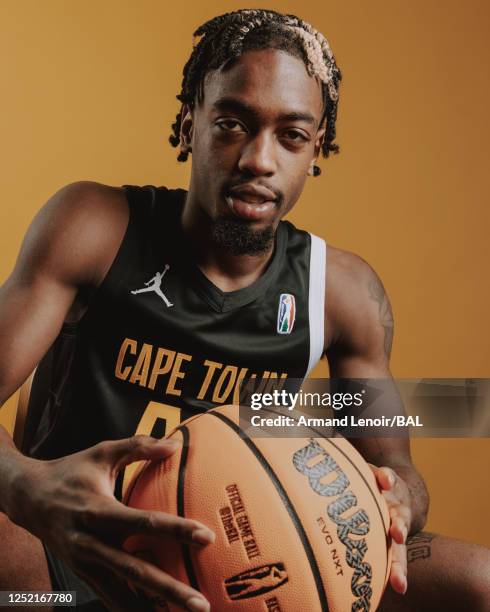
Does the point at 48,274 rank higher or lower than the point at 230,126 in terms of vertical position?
lower

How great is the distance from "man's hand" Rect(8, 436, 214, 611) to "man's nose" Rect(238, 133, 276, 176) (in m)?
0.52

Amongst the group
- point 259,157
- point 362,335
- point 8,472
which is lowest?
point 8,472

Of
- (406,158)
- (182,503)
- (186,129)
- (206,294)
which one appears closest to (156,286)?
(206,294)

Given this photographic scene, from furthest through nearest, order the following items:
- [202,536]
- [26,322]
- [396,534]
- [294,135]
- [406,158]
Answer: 1. [406,158]
2. [294,135]
3. [26,322]
4. [396,534]
5. [202,536]

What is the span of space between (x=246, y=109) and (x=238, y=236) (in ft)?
0.65

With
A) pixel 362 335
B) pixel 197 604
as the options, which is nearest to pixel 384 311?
pixel 362 335

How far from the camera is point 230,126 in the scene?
1265mm

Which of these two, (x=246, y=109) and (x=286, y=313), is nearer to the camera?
(x=246, y=109)

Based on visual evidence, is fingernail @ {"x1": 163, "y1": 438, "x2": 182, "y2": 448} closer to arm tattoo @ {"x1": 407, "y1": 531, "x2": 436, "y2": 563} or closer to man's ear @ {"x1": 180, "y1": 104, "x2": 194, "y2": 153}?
arm tattoo @ {"x1": 407, "y1": 531, "x2": 436, "y2": 563}

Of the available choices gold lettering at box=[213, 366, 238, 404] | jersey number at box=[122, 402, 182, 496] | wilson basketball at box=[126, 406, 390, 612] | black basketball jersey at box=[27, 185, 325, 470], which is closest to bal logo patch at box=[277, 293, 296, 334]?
black basketball jersey at box=[27, 185, 325, 470]

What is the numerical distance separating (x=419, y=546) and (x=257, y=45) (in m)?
0.84

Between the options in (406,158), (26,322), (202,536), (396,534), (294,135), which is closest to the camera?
(202,536)

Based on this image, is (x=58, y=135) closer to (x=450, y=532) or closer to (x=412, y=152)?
(x=412, y=152)

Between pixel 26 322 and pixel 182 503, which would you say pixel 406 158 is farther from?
pixel 182 503
